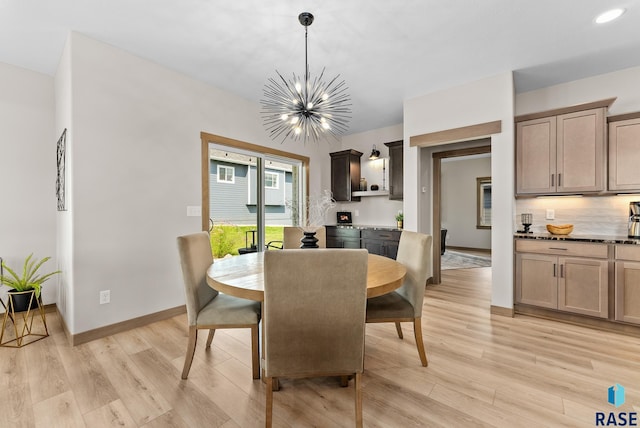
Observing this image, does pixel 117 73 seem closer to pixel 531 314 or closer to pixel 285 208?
pixel 285 208

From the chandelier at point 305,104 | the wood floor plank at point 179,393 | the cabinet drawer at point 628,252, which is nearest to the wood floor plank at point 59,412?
the wood floor plank at point 179,393

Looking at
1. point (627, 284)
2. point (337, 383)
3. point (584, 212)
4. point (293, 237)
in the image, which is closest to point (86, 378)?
point (337, 383)

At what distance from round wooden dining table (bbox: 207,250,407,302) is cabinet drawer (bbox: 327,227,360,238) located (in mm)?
2430

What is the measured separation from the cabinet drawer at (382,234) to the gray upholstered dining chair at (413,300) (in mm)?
2078

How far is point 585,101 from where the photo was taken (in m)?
3.25

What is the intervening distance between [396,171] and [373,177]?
2.52ft

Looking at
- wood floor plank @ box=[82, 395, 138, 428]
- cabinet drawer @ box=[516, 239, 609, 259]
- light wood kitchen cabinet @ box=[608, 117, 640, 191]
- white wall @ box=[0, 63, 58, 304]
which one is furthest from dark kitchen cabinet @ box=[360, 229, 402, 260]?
white wall @ box=[0, 63, 58, 304]

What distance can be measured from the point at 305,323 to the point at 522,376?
1688 mm

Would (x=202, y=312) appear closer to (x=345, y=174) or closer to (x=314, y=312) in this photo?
(x=314, y=312)

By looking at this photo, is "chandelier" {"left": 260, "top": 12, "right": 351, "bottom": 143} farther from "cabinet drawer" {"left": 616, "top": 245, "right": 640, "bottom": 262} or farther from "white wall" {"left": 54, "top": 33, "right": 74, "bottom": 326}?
"cabinet drawer" {"left": 616, "top": 245, "right": 640, "bottom": 262}

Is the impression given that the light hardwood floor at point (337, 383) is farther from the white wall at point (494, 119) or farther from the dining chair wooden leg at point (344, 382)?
the white wall at point (494, 119)

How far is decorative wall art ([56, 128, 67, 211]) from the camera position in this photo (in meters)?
2.68

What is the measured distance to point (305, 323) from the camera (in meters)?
1.40

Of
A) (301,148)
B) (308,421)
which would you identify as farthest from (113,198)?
(301,148)
